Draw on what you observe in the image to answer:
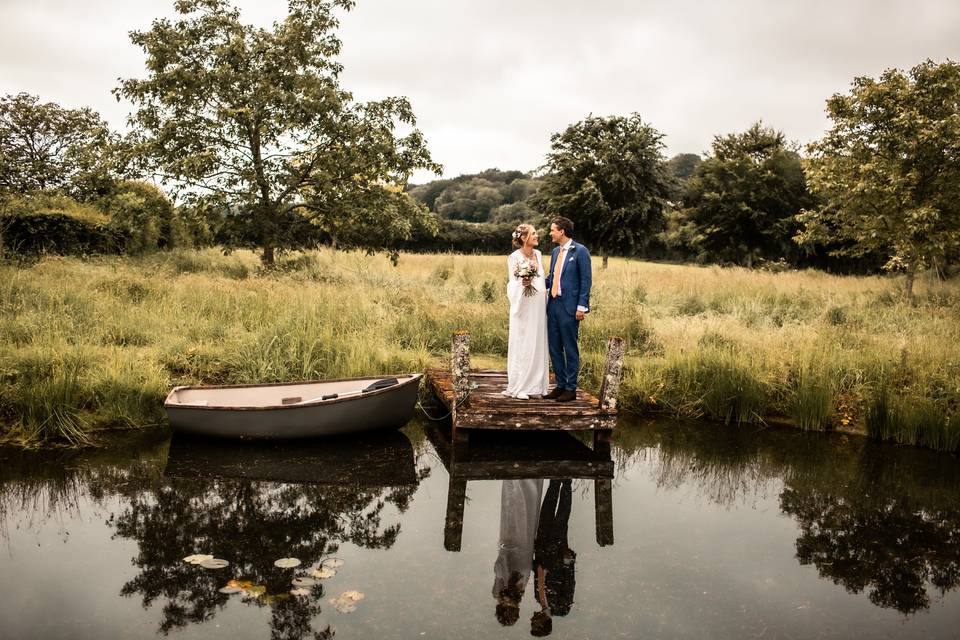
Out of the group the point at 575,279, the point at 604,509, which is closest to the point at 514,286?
the point at 575,279

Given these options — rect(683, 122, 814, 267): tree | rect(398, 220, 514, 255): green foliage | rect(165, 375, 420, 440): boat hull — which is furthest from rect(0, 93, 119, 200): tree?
rect(683, 122, 814, 267): tree

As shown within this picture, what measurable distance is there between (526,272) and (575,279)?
0.61 m

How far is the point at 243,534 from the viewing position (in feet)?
19.3

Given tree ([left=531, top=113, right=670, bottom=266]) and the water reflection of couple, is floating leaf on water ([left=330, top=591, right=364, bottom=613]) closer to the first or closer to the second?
the water reflection of couple

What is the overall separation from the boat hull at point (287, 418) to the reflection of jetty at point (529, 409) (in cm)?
78

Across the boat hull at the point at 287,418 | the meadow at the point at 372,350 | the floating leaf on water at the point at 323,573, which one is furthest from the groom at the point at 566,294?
the floating leaf on water at the point at 323,573

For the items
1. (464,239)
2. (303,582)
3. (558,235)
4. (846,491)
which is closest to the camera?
(303,582)

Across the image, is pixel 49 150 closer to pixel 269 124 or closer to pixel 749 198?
pixel 269 124

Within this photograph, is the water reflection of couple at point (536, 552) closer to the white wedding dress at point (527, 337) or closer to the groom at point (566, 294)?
the white wedding dress at point (527, 337)

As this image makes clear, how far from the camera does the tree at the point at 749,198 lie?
39.4m

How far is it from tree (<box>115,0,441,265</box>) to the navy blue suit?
1108 cm

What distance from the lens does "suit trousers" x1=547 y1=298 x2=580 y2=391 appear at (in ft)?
27.9

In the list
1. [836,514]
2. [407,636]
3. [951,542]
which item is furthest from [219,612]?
[951,542]

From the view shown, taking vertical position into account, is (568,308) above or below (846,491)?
above
